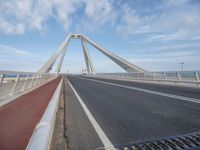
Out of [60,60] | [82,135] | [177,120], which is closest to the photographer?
[82,135]

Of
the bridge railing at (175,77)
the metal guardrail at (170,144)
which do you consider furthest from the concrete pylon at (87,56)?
the metal guardrail at (170,144)

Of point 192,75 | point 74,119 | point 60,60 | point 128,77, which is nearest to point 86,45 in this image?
point 60,60

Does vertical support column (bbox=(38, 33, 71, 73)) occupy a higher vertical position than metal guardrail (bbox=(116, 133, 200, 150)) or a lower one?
higher

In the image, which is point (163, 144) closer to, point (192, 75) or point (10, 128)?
point (10, 128)

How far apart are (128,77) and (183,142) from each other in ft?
117

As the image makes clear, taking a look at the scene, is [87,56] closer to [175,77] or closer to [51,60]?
[51,60]

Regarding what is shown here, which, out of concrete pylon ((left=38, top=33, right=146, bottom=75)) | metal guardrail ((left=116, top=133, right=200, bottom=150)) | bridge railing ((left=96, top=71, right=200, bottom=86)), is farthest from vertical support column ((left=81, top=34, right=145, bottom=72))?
metal guardrail ((left=116, top=133, right=200, bottom=150))

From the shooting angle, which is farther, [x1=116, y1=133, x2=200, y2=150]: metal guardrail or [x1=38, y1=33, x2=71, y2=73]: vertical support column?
[x1=38, y1=33, x2=71, y2=73]: vertical support column

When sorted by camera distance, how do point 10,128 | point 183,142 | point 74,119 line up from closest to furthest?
point 183,142
point 10,128
point 74,119

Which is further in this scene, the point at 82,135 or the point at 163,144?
the point at 82,135

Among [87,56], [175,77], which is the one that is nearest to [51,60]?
[87,56]

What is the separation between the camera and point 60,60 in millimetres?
84562

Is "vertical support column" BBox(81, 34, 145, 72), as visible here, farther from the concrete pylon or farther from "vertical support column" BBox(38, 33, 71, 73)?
"vertical support column" BBox(38, 33, 71, 73)

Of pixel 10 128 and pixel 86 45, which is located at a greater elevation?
pixel 86 45
